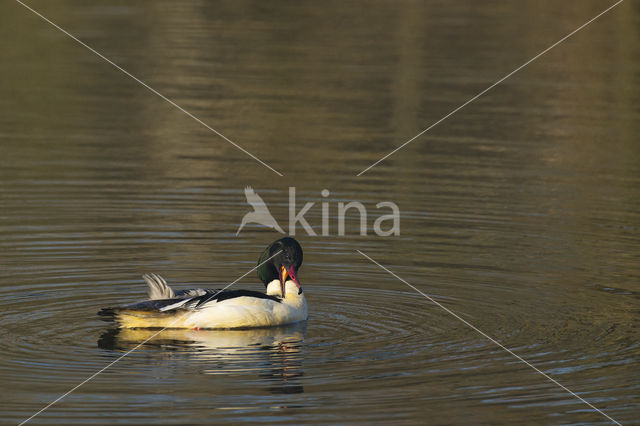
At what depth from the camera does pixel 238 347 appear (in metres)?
10.7

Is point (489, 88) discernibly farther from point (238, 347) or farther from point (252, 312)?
point (238, 347)

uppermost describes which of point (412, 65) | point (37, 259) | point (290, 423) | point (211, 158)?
point (412, 65)

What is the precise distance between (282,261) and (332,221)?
4088mm

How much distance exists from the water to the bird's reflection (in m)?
0.03

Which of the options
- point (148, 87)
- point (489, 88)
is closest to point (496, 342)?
point (148, 87)

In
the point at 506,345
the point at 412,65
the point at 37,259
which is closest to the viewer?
the point at 506,345

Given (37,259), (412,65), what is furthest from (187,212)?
(412,65)

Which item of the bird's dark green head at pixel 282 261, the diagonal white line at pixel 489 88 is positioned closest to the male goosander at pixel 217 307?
the bird's dark green head at pixel 282 261

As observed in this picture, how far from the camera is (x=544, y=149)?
20.9 m

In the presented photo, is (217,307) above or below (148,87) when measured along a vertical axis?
below

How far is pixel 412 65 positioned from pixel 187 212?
1428 centimetres

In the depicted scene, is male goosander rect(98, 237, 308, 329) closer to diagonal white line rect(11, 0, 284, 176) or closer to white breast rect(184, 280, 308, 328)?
white breast rect(184, 280, 308, 328)

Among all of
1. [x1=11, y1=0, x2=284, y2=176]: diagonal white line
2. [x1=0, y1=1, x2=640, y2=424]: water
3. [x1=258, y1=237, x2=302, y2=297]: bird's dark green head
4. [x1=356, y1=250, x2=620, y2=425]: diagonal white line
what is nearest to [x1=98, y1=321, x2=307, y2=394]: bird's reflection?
[x1=0, y1=1, x2=640, y2=424]: water

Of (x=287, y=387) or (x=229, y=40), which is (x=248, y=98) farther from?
(x=287, y=387)
